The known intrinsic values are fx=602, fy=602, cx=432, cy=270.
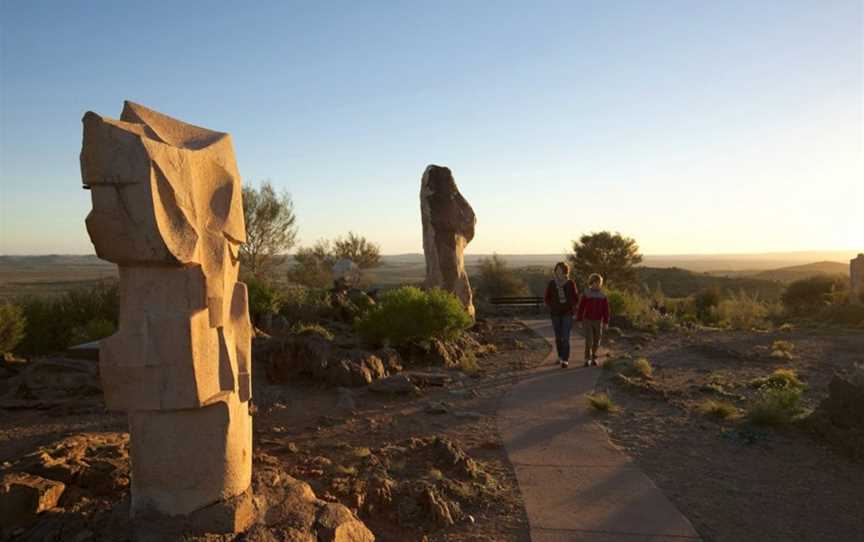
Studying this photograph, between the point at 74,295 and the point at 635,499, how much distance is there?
1218 centimetres

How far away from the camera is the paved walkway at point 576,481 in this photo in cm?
448

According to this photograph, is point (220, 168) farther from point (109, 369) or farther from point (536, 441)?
point (536, 441)

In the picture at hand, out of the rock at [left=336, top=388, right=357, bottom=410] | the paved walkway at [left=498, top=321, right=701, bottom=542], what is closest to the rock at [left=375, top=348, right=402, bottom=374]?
the rock at [left=336, top=388, right=357, bottom=410]

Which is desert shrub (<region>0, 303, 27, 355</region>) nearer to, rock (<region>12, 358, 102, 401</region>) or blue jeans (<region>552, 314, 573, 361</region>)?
rock (<region>12, 358, 102, 401</region>)

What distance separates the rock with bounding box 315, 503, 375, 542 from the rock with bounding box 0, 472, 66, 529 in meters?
2.17

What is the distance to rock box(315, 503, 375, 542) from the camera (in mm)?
3834

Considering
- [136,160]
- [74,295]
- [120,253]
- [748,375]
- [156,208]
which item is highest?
[136,160]

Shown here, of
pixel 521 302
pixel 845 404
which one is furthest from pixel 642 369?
pixel 521 302

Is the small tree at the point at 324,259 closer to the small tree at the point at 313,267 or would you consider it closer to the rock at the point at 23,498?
the small tree at the point at 313,267

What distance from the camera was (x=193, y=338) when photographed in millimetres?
3680

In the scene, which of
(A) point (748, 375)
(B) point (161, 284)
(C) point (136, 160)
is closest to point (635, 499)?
(B) point (161, 284)

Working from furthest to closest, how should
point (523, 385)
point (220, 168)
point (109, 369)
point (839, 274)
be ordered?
1. point (839, 274)
2. point (523, 385)
3. point (220, 168)
4. point (109, 369)

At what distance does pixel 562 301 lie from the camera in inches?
416

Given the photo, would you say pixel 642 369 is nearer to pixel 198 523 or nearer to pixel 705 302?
pixel 198 523
